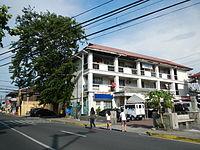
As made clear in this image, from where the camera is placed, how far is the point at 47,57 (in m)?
24.1

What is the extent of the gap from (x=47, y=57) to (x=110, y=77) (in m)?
10.0

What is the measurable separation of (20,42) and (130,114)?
18.5 m

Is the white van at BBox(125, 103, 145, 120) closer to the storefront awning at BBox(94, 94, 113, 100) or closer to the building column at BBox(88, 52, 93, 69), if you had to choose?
the storefront awning at BBox(94, 94, 113, 100)

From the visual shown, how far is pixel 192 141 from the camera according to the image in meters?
8.61

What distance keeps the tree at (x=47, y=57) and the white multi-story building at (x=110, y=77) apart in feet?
7.36

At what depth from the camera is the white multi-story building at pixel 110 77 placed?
24.0 meters

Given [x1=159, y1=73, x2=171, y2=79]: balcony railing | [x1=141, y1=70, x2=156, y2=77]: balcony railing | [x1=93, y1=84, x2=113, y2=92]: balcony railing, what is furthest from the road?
[x1=159, y1=73, x2=171, y2=79]: balcony railing

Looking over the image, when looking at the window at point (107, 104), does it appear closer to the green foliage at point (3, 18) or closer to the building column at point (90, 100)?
the building column at point (90, 100)

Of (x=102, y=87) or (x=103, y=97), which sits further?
(x=102, y=87)

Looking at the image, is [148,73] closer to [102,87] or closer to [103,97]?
[102,87]

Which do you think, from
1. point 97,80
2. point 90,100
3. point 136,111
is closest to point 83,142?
point 136,111

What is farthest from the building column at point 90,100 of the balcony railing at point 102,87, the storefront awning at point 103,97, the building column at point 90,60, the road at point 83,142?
the road at point 83,142

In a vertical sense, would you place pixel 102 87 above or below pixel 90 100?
above

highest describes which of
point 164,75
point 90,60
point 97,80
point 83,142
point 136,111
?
point 90,60
